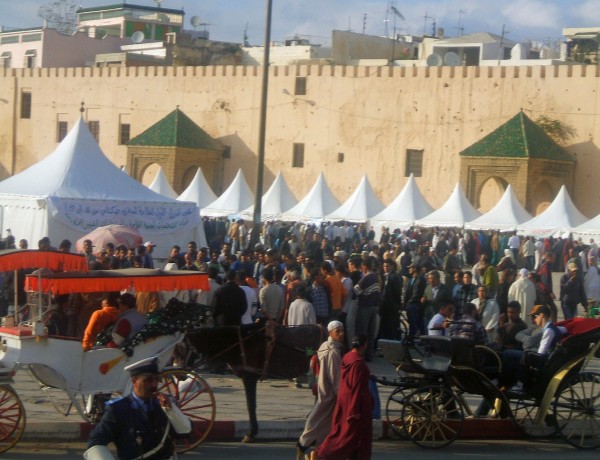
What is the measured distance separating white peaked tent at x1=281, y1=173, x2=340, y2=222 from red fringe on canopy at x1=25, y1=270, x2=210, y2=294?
2149 cm

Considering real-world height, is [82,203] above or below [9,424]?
above

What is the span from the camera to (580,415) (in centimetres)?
909

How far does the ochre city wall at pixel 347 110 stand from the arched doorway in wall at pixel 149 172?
2243mm

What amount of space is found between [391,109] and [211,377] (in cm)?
2751

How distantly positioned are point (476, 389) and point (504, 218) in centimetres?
2017

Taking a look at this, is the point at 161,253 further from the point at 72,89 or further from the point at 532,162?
the point at 72,89

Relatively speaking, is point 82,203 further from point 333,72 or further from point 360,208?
point 333,72

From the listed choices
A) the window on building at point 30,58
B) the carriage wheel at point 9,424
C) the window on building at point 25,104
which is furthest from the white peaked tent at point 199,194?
the window on building at point 30,58

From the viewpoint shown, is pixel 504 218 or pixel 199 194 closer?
pixel 504 218

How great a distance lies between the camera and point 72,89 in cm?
4622

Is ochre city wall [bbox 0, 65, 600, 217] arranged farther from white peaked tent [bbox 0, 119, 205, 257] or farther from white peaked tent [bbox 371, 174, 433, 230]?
white peaked tent [bbox 0, 119, 205, 257]

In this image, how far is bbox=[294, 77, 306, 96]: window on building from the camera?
4050 cm

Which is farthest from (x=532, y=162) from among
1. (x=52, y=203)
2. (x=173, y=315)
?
(x=173, y=315)

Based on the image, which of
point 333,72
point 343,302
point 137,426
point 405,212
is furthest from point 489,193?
point 137,426
